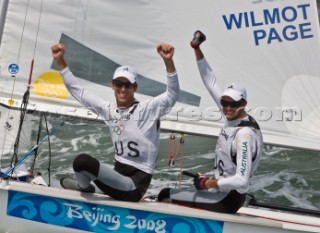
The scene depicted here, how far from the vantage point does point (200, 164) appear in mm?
6035

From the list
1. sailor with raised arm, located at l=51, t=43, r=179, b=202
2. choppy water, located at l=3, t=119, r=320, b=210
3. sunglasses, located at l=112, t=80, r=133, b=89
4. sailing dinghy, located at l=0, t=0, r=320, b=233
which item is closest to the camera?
sailor with raised arm, located at l=51, t=43, r=179, b=202

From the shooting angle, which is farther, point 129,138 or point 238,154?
point 129,138

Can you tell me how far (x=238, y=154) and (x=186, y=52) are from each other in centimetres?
111

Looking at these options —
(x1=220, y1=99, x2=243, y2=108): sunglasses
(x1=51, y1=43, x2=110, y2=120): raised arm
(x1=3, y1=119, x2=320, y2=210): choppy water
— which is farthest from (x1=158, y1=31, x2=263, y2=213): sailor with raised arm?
(x1=3, y1=119, x2=320, y2=210): choppy water

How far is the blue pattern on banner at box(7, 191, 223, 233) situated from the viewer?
2.88m

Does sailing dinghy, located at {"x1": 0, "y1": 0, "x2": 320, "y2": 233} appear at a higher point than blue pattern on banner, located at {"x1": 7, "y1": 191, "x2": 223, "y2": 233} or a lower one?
higher

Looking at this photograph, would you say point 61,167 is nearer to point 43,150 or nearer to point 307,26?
point 43,150

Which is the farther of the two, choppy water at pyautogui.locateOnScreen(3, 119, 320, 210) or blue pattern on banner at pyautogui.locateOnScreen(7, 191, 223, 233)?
choppy water at pyautogui.locateOnScreen(3, 119, 320, 210)

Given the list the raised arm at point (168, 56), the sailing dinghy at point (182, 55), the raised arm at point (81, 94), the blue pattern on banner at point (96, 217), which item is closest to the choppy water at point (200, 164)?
the sailing dinghy at point (182, 55)

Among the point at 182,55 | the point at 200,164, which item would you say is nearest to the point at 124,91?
the point at 182,55

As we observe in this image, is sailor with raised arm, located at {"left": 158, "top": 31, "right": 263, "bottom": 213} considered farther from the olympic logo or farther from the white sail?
the white sail

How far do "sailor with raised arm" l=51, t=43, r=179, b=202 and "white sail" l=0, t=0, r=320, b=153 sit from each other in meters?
0.59

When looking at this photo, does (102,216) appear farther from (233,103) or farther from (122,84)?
(233,103)

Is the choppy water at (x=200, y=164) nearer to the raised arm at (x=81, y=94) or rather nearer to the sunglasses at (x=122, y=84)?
the raised arm at (x=81, y=94)
